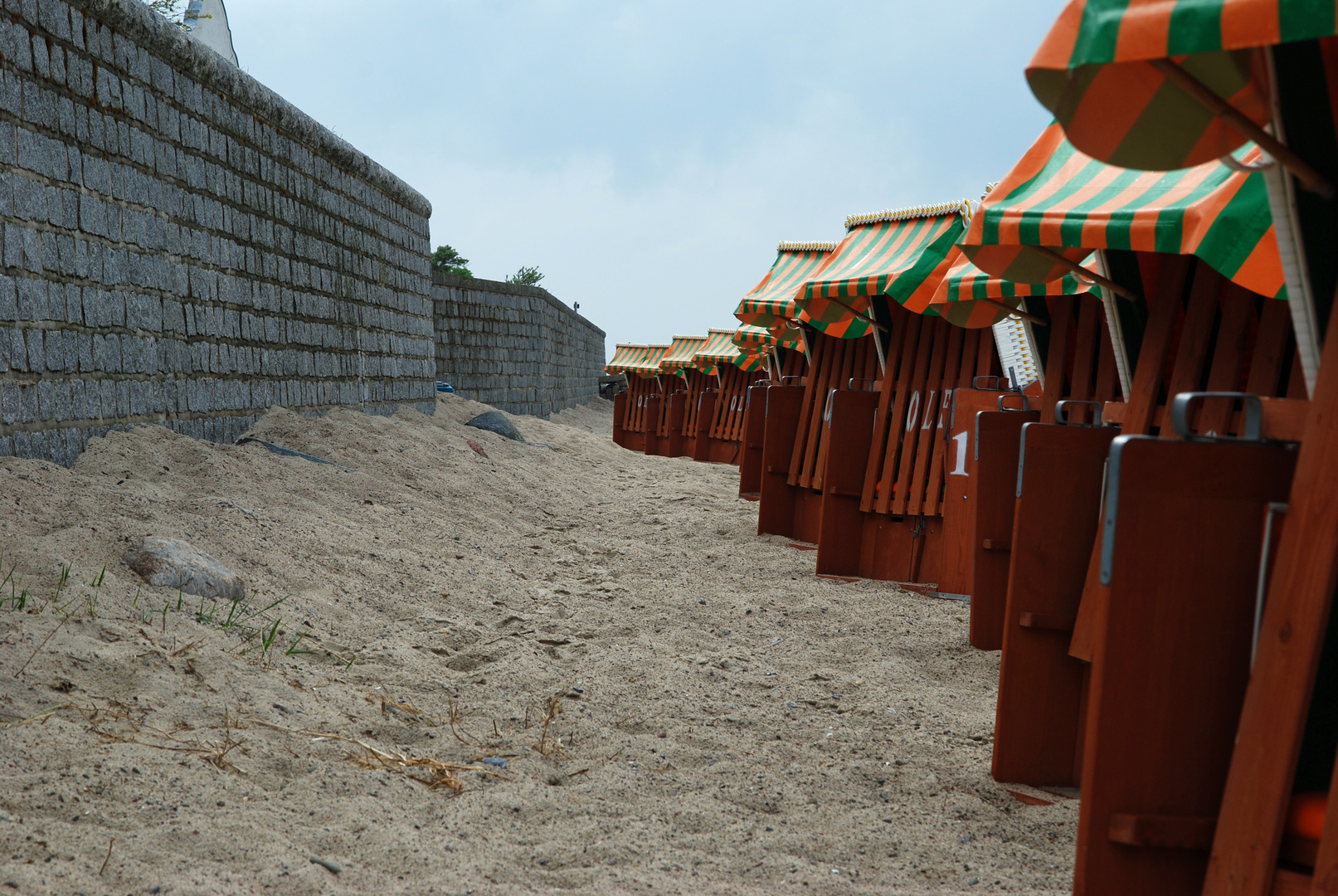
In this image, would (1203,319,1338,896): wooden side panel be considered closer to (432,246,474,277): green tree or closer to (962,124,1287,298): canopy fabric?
(962,124,1287,298): canopy fabric

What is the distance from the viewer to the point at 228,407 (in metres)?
7.71

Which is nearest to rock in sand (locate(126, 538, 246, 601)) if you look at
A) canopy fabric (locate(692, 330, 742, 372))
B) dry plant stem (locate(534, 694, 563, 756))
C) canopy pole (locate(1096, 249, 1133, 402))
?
dry plant stem (locate(534, 694, 563, 756))

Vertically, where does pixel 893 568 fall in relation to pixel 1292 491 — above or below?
below

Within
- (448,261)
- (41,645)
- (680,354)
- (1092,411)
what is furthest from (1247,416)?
(448,261)

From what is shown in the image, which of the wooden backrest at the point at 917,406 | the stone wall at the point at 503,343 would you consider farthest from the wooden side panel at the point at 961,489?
the stone wall at the point at 503,343

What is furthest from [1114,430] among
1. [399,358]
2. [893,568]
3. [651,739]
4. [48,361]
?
[399,358]

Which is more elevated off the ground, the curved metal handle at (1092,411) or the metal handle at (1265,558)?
the curved metal handle at (1092,411)

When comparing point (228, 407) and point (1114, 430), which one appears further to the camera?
point (228, 407)

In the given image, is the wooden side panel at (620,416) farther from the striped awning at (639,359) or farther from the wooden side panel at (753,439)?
the wooden side panel at (753,439)

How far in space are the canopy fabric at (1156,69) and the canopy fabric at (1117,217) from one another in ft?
1.40

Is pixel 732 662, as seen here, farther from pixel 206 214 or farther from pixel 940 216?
pixel 206 214

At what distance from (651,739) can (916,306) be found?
3.54 metres

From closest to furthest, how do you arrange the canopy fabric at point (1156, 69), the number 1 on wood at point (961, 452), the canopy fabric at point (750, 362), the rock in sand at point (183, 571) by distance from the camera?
the canopy fabric at point (1156, 69)
the rock in sand at point (183, 571)
the number 1 on wood at point (961, 452)
the canopy fabric at point (750, 362)

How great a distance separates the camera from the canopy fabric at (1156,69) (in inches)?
63.5
